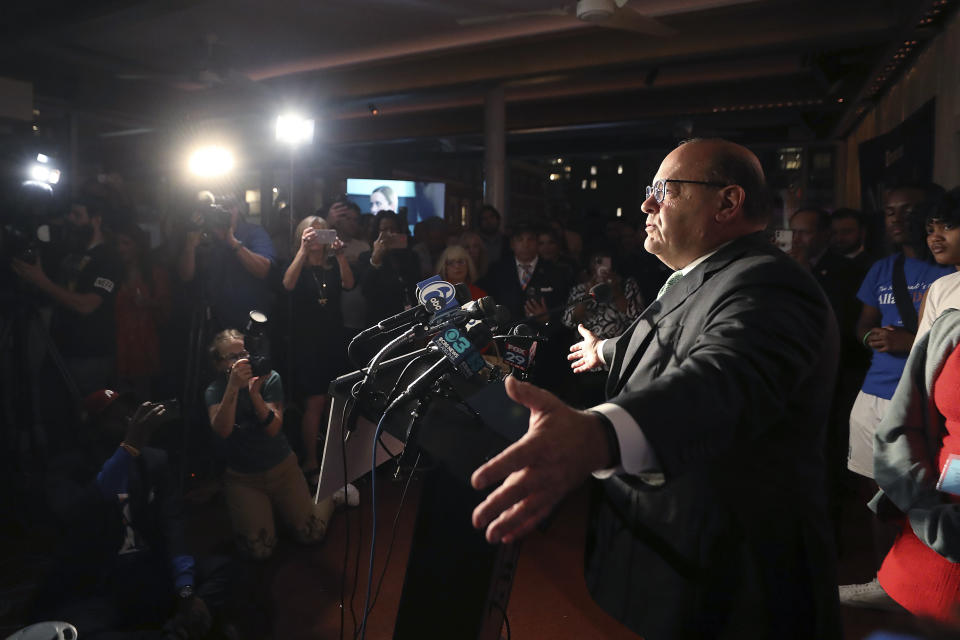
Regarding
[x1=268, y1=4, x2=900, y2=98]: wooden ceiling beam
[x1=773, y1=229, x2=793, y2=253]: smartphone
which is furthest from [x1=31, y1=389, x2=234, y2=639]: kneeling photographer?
[x1=268, y1=4, x2=900, y2=98]: wooden ceiling beam

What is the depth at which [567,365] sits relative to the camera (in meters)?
3.94

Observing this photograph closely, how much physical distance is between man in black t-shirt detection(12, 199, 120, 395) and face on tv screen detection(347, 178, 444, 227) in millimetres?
4458

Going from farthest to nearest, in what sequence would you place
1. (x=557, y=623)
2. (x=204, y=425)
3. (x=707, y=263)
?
(x=204, y=425) < (x=557, y=623) < (x=707, y=263)

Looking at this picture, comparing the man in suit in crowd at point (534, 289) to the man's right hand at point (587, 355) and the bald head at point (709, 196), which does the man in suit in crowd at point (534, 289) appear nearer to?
the man's right hand at point (587, 355)

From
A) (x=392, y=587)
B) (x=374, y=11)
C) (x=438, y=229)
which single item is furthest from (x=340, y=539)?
(x=374, y=11)

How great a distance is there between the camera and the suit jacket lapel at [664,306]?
1108 mm

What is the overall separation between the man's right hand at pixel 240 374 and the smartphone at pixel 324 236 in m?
0.86

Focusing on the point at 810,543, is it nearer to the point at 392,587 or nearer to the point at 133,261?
the point at 392,587

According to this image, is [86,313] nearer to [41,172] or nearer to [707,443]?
[41,172]

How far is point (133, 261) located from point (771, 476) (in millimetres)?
3842

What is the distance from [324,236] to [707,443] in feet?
9.75

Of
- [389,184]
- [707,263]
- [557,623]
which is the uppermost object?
[389,184]

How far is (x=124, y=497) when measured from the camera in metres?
2.42

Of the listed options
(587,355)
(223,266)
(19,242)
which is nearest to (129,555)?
(223,266)
